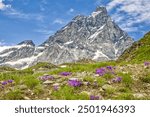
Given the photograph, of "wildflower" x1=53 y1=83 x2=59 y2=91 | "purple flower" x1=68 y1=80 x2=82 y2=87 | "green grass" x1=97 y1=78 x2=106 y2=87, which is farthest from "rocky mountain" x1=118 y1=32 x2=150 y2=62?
"wildflower" x1=53 y1=83 x2=59 y2=91

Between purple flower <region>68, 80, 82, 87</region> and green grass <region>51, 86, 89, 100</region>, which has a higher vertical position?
purple flower <region>68, 80, 82, 87</region>

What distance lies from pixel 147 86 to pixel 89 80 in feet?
9.56

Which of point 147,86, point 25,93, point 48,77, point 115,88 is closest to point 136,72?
point 147,86

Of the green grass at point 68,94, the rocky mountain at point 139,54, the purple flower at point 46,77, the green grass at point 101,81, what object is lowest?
the green grass at point 68,94

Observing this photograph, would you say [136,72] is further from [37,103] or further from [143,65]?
[37,103]

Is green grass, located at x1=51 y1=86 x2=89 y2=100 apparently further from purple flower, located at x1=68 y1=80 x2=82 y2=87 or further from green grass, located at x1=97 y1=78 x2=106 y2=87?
green grass, located at x1=97 y1=78 x2=106 y2=87

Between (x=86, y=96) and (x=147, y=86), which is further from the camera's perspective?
(x=147, y=86)

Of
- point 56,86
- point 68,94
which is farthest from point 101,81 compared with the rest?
point 68,94

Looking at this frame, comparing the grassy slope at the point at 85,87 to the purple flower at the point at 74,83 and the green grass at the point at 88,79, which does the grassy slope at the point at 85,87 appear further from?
the purple flower at the point at 74,83

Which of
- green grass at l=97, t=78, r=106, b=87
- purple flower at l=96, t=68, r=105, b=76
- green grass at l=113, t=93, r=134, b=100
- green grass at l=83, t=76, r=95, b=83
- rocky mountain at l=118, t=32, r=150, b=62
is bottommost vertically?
green grass at l=113, t=93, r=134, b=100

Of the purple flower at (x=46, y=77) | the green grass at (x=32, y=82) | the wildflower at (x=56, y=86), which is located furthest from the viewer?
the purple flower at (x=46, y=77)

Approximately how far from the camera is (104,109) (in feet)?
40.7

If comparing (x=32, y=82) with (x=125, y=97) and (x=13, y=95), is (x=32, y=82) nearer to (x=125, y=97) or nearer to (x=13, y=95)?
(x=13, y=95)

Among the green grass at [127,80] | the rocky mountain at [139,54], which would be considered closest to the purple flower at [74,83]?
the green grass at [127,80]
